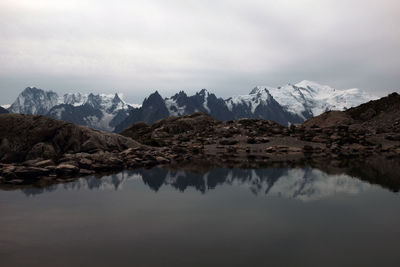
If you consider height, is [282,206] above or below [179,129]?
below

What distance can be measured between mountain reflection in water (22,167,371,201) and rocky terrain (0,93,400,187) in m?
4.26

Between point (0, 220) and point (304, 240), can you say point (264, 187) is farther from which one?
point (0, 220)

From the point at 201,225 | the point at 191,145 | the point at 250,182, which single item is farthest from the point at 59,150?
the point at 201,225

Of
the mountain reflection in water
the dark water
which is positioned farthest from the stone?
the dark water

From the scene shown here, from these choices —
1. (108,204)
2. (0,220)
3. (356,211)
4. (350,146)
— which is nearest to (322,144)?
(350,146)

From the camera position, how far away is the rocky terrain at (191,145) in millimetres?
35469

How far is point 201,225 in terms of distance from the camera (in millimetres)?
16047

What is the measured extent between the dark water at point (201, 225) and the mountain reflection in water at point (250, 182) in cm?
18

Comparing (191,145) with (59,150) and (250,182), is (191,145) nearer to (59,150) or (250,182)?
(59,150)

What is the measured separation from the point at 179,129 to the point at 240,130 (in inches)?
970

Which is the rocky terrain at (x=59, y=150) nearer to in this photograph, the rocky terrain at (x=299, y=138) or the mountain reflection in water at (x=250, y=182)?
the mountain reflection in water at (x=250, y=182)

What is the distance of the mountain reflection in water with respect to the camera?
24.5m

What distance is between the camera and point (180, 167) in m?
39.6

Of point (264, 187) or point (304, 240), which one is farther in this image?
point (264, 187)
